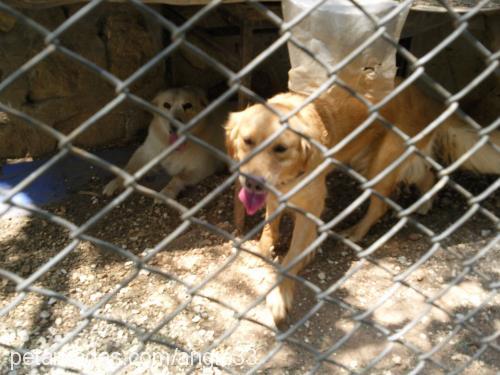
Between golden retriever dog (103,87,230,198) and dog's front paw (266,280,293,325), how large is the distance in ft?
5.35

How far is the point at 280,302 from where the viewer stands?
261 cm

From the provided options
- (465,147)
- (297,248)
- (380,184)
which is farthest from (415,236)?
(297,248)

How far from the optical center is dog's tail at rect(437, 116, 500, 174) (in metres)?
3.36

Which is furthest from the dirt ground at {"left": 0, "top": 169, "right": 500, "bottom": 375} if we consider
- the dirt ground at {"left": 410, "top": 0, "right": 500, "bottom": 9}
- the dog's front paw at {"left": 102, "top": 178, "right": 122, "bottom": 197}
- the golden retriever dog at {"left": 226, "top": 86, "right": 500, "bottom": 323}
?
the dirt ground at {"left": 410, "top": 0, "right": 500, "bottom": 9}

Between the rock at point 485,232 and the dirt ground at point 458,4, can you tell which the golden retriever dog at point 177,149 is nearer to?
the dirt ground at point 458,4

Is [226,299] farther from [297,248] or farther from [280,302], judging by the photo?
[297,248]

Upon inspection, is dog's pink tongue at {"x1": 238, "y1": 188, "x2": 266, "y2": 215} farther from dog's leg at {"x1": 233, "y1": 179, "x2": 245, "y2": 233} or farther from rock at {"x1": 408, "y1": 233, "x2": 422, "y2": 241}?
rock at {"x1": 408, "y1": 233, "x2": 422, "y2": 241}

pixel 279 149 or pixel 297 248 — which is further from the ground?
pixel 279 149

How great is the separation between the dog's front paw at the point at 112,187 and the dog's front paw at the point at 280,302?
1.84 metres

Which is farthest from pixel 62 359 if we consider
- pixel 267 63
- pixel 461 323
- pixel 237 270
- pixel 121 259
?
pixel 267 63

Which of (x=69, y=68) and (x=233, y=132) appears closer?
(x=233, y=132)

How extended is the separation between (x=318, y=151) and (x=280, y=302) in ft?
3.02

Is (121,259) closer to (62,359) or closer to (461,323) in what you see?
(62,359)

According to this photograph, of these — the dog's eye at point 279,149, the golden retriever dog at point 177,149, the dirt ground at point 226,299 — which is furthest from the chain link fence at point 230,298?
the golden retriever dog at point 177,149
